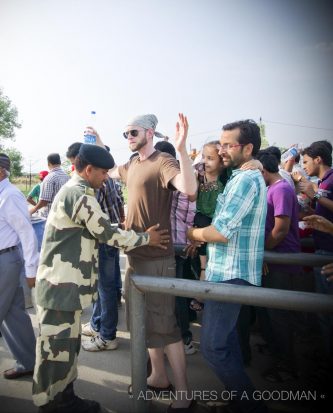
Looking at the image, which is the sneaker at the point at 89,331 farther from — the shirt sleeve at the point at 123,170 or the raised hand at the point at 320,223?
Answer: the raised hand at the point at 320,223

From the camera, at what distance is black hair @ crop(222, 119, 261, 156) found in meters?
2.27

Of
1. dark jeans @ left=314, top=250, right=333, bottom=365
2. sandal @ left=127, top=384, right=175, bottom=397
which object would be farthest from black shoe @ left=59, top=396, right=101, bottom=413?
dark jeans @ left=314, top=250, right=333, bottom=365

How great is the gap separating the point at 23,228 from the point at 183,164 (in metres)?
1.66

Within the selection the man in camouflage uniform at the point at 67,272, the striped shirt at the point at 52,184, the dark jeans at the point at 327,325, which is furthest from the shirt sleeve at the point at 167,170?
the striped shirt at the point at 52,184

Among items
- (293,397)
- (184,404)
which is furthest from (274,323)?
(184,404)

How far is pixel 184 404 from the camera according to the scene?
2.43 metres

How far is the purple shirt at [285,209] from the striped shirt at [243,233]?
915 millimetres

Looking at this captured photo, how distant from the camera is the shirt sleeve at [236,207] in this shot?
2018mm

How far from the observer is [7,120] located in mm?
45031

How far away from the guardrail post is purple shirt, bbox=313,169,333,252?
2.18 metres

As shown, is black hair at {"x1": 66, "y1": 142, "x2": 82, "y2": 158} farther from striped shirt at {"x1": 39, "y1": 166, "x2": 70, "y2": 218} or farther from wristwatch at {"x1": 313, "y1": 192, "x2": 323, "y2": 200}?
wristwatch at {"x1": 313, "y1": 192, "x2": 323, "y2": 200}

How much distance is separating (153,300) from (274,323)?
56.1 inches

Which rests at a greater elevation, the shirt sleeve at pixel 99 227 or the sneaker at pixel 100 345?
the shirt sleeve at pixel 99 227

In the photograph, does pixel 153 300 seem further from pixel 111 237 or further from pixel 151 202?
pixel 151 202
